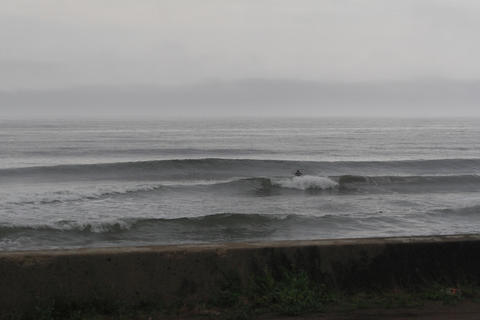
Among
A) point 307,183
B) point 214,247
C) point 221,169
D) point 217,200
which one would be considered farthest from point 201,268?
point 221,169

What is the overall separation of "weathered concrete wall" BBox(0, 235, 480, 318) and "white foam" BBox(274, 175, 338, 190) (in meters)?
12.6

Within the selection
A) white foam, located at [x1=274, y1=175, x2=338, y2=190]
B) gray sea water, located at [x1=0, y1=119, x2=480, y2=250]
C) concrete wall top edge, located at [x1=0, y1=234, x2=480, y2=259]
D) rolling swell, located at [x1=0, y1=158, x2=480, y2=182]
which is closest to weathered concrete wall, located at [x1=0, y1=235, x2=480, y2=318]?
concrete wall top edge, located at [x1=0, y1=234, x2=480, y2=259]

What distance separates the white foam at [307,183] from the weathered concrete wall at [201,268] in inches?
497

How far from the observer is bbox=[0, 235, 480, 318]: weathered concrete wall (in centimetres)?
390

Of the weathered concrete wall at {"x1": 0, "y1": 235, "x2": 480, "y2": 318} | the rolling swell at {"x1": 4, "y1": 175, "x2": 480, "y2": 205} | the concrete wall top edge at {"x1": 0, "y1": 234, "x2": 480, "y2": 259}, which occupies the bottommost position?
the rolling swell at {"x1": 4, "y1": 175, "x2": 480, "y2": 205}

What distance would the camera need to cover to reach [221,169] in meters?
23.0

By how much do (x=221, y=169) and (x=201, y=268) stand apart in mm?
18840

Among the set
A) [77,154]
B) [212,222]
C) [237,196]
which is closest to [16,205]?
[212,222]

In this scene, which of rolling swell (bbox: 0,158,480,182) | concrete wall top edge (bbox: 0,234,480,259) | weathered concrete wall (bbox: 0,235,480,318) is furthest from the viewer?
rolling swell (bbox: 0,158,480,182)

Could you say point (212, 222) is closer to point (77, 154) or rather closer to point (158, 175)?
point (158, 175)

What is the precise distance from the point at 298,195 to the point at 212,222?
5.82 meters

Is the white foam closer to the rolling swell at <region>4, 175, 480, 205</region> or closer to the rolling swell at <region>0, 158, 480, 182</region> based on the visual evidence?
the rolling swell at <region>4, 175, 480, 205</region>

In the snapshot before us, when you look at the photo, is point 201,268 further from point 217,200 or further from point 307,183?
point 307,183

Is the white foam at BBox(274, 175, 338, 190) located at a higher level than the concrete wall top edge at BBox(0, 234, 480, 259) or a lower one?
lower
